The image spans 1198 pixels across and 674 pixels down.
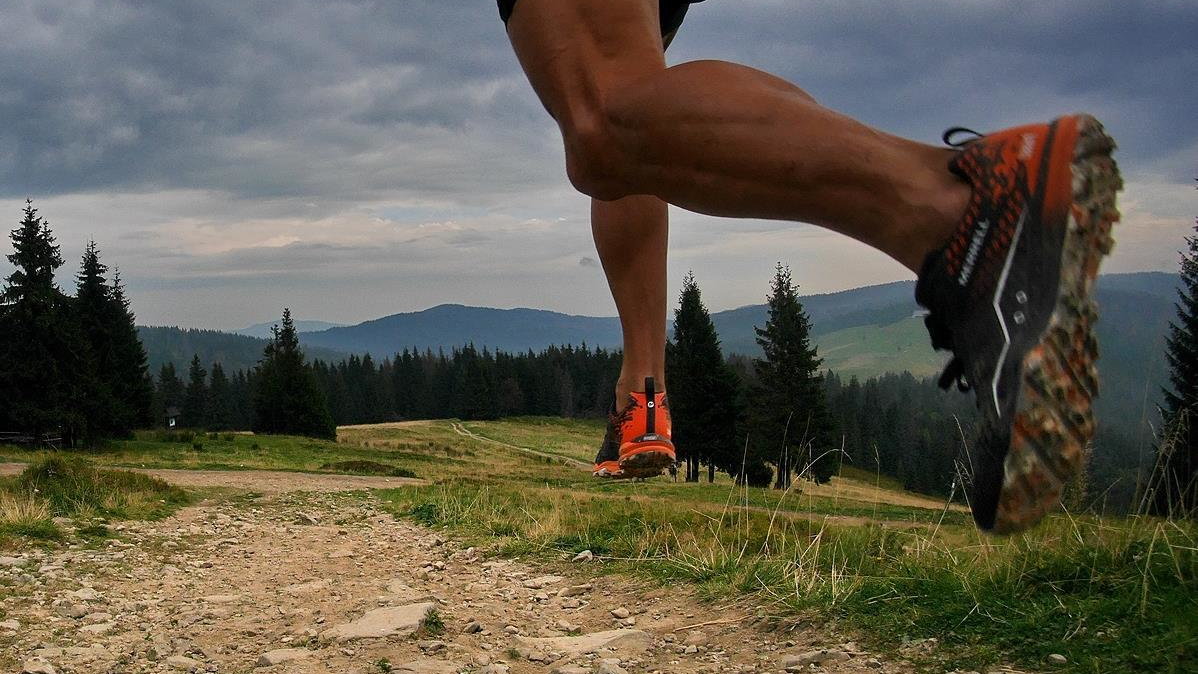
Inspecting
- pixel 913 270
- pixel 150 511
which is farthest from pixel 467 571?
pixel 150 511

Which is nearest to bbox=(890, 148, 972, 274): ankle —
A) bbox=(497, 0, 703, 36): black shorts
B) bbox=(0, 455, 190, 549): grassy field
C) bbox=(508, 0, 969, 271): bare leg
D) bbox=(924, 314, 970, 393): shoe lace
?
bbox=(508, 0, 969, 271): bare leg

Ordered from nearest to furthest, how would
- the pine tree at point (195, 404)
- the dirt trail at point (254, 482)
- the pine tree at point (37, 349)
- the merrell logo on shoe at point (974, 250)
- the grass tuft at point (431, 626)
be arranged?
the merrell logo on shoe at point (974, 250), the grass tuft at point (431, 626), the dirt trail at point (254, 482), the pine tree at point (37, 349), the pine tree at point (195, 404)

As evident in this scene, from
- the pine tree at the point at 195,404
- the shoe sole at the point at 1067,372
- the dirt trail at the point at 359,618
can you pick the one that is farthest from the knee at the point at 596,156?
the pine tree at the point at 195,404

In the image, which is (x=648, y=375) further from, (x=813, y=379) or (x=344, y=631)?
(x=813, y=379)

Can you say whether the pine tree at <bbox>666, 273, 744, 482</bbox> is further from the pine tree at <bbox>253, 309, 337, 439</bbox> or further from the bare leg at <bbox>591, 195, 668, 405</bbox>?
the bare leg at <bbox>591, 195, 668, 405</bbox>

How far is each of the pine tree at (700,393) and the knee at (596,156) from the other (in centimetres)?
3797

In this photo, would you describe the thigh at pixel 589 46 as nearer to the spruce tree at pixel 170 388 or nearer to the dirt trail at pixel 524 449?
the dirt trail at pixel 524 449

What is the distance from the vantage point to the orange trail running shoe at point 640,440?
8.06ft

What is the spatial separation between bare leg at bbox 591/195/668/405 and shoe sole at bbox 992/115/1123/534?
1.45m

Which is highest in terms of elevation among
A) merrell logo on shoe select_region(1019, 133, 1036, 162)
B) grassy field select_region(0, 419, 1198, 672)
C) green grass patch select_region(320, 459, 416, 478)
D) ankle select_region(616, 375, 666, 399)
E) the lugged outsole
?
merrell logo on shoe select_region(1019, 133, 1036, 162)

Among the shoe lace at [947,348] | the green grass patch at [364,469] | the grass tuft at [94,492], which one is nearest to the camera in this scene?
the shoe lace at [947,348]

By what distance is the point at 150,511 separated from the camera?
5.36 metres

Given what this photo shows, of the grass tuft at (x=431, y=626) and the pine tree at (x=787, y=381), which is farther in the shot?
the pine tree at (x=787, y=381)

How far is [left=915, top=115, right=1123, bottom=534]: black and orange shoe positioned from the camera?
4.20 ft
